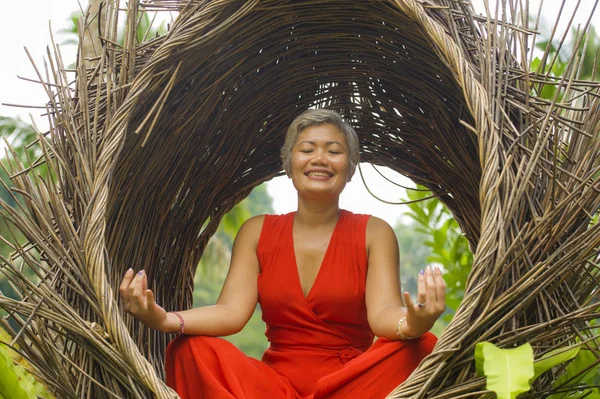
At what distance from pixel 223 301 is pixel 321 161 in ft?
1.63

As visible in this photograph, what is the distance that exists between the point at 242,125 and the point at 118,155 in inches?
29.7

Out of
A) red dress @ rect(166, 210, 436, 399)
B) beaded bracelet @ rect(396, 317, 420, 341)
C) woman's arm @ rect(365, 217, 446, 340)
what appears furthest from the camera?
red dress @ rect(166, 210, 436, 399)

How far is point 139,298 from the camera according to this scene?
1.69 meters

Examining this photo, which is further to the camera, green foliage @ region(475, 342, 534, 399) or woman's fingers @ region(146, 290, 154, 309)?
woman's fingers @ region(146, 290, 154, 309)

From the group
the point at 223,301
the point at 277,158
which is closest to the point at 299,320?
the point at 223,301

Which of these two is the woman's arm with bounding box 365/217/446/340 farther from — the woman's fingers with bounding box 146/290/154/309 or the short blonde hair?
the woman's fingers with bounding box 146/290/154/309

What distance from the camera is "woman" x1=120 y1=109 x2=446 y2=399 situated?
1.92m

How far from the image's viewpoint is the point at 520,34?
1.90 metres

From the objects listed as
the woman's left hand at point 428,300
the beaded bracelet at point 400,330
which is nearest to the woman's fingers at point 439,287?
the woman's left hand at point 428,300

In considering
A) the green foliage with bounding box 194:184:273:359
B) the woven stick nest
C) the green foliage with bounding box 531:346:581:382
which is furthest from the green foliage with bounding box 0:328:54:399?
the green foliage with bounding box 194:184:273:359

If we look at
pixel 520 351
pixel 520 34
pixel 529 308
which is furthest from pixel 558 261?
pixel 520 34

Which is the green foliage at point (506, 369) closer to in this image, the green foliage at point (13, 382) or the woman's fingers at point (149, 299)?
the woman's fingers at point (149, 299)

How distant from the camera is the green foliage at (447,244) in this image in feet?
11.5

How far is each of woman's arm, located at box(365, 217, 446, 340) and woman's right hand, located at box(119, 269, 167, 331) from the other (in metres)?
0.58
